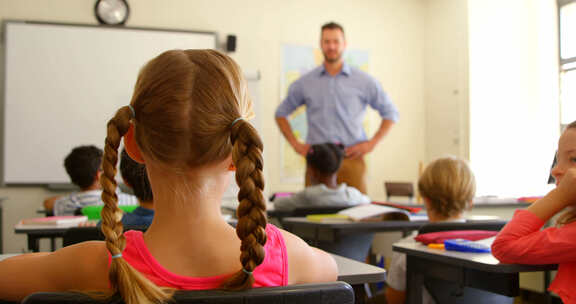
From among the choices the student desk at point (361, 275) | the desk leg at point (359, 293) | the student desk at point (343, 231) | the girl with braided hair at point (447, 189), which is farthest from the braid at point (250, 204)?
the student desk at point (343, 231)

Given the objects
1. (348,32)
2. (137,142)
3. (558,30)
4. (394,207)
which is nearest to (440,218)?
(394,207)

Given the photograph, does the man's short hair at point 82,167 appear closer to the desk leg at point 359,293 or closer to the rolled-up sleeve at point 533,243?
the desk leg at point 359,293

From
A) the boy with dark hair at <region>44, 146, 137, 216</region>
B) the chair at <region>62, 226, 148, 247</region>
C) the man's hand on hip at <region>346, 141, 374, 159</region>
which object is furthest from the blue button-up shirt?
the chair at <region>62, 226, 148, 247</region>

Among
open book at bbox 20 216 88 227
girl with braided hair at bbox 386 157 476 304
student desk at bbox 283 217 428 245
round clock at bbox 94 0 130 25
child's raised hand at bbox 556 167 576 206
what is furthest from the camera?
round clock at bbox 94 0 130 25

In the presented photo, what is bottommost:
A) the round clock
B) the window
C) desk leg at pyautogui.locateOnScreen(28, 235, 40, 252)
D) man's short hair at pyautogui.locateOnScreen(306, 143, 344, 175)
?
desk leg at pyautogui.locateOnScreen(28, 235, 40, 252)

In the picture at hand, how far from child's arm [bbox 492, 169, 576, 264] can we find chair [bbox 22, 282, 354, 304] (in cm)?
77

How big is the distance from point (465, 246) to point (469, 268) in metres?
0.08

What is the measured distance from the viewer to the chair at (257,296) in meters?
0.74

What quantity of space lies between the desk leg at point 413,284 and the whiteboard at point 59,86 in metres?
3.90

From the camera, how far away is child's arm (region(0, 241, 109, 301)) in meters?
0.85

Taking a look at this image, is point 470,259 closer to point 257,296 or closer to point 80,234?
point 257,296

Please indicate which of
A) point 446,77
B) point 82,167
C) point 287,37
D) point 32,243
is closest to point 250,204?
point 32,243

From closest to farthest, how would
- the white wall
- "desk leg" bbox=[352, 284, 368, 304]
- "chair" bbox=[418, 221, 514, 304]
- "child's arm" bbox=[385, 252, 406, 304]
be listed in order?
1. "desk leg" bbox=[352, 284, 368, 304]
2. "chair" bbox=[418, 221, 514, 304]
3. "child's arm" bbox=[385, 252, 406, 304]
4. the white wall

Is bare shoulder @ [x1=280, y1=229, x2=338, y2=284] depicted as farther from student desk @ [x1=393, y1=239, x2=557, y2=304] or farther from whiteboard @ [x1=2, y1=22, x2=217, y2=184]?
whiteboard @ [x1=2, y1=22, x2=217, y2=184]
